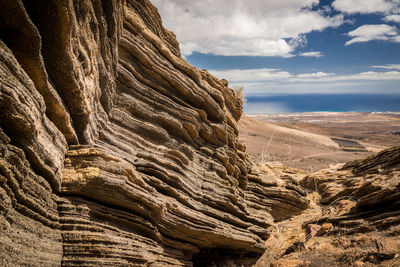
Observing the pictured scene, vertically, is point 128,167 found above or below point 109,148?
below

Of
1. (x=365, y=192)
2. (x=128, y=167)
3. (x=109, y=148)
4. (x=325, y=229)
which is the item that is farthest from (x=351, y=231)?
(x=109, y=148)

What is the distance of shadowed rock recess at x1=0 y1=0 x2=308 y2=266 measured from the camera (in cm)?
527

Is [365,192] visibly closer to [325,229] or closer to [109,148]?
[325,229]

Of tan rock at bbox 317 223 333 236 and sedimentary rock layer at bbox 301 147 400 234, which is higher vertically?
sedimentary rock layer at bbox 301 147 400 234

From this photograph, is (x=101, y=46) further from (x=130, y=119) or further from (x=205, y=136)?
(x=205, y=136)

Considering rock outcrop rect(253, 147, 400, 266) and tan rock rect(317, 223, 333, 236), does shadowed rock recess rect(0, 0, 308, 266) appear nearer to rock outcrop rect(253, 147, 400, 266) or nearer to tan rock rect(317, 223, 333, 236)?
rock outcrop rect(253, 147, 400, 266)

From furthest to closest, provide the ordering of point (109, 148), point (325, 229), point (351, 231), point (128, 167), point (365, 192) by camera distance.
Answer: point (365, 192) → point (325, 229) → point (351, 231) → point (109, 148) → point (128, 167)

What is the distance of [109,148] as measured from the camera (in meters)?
8.67

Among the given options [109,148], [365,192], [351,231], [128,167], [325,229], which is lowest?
[351,231]

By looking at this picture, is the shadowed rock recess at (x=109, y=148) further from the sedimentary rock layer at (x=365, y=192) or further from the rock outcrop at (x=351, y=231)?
the sedimentary rock layer at (x=365, y=192)

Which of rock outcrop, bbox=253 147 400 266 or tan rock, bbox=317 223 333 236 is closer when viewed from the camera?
rock outcrop, bbox=253 147 400 266

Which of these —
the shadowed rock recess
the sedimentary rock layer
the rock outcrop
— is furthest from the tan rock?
the shadowed rock recess

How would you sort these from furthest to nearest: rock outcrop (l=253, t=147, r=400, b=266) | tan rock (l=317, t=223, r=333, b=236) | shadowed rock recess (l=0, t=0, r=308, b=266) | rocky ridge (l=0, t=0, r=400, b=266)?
1. tan rock (l=317, t=223, r=333, b=236)
2. rock outcrop (l=253, t=147, r=400, b=266)
3. rocky ridge (l=0, t=0, r=400, b=266)
4. shadowed rock recess (l=0, t=0, r=308, b=266)

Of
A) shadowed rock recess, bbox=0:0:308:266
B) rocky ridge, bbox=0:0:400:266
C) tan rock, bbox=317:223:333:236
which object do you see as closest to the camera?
shadowed rock recess, bbox=0:0:308:266
